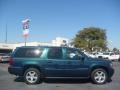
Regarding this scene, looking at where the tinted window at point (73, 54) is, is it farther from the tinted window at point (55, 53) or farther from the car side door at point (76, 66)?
the tinted window at point (55, 53)

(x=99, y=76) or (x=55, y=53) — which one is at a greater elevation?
(x=55, y=53)

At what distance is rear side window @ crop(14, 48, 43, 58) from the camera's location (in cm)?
1350

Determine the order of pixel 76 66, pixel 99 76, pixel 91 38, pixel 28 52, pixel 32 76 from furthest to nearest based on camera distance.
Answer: pixel 91 38
pixel 28 52
pixel 99 76
pixel 32 76
pixel 76 66

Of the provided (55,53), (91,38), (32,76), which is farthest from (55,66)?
(91,38)

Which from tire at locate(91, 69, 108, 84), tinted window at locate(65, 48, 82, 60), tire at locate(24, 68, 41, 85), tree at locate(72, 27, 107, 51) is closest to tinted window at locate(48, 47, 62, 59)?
tinted window at locate(65, 48, 82, 60)

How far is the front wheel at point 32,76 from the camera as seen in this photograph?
13352 mm

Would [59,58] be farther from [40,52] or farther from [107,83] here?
[107,83]

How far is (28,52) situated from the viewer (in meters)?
13.6

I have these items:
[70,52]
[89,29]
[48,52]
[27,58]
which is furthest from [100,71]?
[89,29]

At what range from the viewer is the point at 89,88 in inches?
472

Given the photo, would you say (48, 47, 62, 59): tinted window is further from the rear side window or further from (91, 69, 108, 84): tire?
(91, 69, 108, 84): tire

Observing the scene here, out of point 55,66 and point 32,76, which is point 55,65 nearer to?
point 55,66

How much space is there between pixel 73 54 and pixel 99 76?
1.50 m

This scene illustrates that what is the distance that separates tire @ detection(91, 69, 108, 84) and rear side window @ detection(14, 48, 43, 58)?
8.27ft
